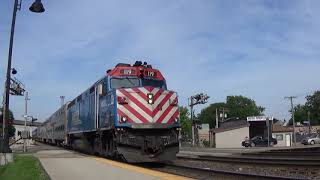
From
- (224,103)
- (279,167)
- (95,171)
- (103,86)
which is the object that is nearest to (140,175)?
(95,171)

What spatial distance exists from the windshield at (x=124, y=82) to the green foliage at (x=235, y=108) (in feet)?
500

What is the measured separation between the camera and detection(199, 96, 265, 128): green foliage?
566ft

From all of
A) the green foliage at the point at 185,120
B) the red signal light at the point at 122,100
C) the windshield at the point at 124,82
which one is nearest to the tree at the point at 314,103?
the green foliage at the point at 185,120

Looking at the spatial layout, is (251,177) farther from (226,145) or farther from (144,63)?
(226,145)

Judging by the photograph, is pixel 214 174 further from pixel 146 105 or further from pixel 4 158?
pixel 4 158

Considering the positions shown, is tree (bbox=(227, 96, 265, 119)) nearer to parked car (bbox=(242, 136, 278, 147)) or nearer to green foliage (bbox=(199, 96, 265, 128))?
green foliage (bbox=(199, 96, 265, 128))

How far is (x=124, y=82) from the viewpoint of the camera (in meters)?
19.9

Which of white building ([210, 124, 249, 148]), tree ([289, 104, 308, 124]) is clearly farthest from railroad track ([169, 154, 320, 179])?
tree ([289, 104, 308, 124])

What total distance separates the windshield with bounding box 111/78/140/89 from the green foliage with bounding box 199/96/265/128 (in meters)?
Answer: 152

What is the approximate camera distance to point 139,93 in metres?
18.6

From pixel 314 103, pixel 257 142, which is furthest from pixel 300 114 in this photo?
pixel 257 142

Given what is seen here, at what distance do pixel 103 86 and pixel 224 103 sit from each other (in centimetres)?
16102

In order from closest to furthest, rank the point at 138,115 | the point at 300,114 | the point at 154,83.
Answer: the point at 138,115, the point at 154,83, the point at 300,114

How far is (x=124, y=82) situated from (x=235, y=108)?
158 metres
